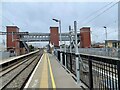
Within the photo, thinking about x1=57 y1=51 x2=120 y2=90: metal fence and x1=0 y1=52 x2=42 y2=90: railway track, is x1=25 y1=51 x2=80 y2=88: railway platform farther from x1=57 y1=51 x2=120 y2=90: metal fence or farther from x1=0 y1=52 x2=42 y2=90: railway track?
x1=57 y1=51 x2=120 y2=90: metal fence

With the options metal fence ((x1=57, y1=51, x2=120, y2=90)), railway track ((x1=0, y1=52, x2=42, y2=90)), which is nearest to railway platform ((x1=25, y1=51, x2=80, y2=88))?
railway track ((x1=0, y1=52, x2=42, y2=90))

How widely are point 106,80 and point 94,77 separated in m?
1.59

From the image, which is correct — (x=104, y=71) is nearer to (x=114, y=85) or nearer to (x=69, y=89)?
(x=114, y=85)

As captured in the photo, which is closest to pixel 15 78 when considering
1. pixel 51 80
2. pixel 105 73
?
pixel 51 80

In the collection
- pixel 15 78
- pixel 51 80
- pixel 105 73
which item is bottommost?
pixel 15 78

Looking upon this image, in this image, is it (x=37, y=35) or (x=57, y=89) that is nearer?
(x=57, y=89)

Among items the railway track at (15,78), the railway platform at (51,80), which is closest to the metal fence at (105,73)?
the railway platform at (51,80)

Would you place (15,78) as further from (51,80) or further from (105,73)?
(105,73)

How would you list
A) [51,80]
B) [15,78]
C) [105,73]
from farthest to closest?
[15,78] < [51,80] < [105,73]

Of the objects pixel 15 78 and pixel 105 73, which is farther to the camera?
pixel 15 78

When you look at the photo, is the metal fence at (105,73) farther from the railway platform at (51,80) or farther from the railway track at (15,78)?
the railway track at (15,78)

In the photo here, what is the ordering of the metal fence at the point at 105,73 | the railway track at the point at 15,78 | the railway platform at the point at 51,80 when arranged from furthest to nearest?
the railway track at the point at 15,78, the railway platform at the point at 51,80, the metal fence at the point at 105,73

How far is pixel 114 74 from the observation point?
527cm

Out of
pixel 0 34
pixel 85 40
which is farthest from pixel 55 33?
pixel 0 34
